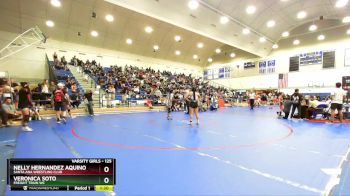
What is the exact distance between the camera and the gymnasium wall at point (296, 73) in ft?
76.2

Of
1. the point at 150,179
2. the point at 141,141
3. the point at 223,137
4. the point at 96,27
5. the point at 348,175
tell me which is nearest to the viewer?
the point at 150,179

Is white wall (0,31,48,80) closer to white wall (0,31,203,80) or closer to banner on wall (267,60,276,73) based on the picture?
white wall (0,31,203,80)

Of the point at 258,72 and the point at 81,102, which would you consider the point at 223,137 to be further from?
the point at 258,72

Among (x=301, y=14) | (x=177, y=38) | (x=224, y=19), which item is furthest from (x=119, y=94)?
(x=301, y=14)

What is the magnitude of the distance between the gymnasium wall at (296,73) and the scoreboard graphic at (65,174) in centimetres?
2873

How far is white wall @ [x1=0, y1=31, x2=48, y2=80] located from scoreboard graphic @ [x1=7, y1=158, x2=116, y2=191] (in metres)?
20.3

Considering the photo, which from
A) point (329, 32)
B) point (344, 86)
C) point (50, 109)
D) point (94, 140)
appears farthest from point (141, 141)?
point (329, 32)

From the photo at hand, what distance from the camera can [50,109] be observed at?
39.8 feet

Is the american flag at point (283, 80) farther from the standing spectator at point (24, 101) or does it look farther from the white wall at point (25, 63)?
the standing spectator at point (24, 101)

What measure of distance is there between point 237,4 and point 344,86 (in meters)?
8.85

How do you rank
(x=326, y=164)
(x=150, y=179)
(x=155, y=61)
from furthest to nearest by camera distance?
(x=155, y=61)
(x=326, y=164)
(x=150, y=179)

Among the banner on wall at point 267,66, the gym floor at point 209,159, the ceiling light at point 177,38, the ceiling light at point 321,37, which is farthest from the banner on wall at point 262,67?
the gym floor at point 209,159

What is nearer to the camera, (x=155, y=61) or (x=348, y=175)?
(x=348, y=175)

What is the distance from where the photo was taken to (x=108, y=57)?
24062mm
